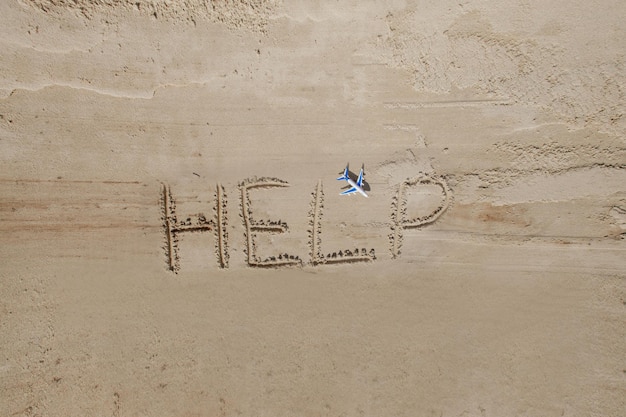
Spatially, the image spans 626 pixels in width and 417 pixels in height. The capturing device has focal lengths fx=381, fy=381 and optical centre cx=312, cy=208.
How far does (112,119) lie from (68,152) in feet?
2.29

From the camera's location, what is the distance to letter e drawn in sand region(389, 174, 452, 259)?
4891mm

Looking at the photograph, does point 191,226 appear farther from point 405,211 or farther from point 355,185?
point 405,211

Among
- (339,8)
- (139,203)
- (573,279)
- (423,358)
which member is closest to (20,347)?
(139,203)

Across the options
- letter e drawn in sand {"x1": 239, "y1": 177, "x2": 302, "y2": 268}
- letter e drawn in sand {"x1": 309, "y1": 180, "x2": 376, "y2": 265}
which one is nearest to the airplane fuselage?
letter e drawn in sand {"x1": 309, "y1": 180, "x2": 376, "y2": 265}

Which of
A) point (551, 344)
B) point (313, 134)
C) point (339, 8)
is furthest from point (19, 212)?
point (551, 344)

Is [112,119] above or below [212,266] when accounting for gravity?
above

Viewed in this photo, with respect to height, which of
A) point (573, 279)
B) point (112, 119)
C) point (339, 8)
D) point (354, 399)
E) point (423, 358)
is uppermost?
point (339, 8)

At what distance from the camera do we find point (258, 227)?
4953 mm

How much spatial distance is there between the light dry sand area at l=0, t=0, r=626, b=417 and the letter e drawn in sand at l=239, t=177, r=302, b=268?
26mm

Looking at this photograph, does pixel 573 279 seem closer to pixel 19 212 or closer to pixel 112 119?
pixel 112 119

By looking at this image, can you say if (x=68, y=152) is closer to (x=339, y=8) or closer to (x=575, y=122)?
(x=339, y=8)

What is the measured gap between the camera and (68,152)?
4.79 meters

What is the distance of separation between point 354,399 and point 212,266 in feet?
8.21

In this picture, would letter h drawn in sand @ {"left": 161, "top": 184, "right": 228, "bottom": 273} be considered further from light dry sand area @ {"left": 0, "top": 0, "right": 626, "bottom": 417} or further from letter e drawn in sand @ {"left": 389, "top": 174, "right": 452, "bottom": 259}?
letter e drawn in sand @ {"left": 389, "top": 174, "right": 452, "bottom": 259}
